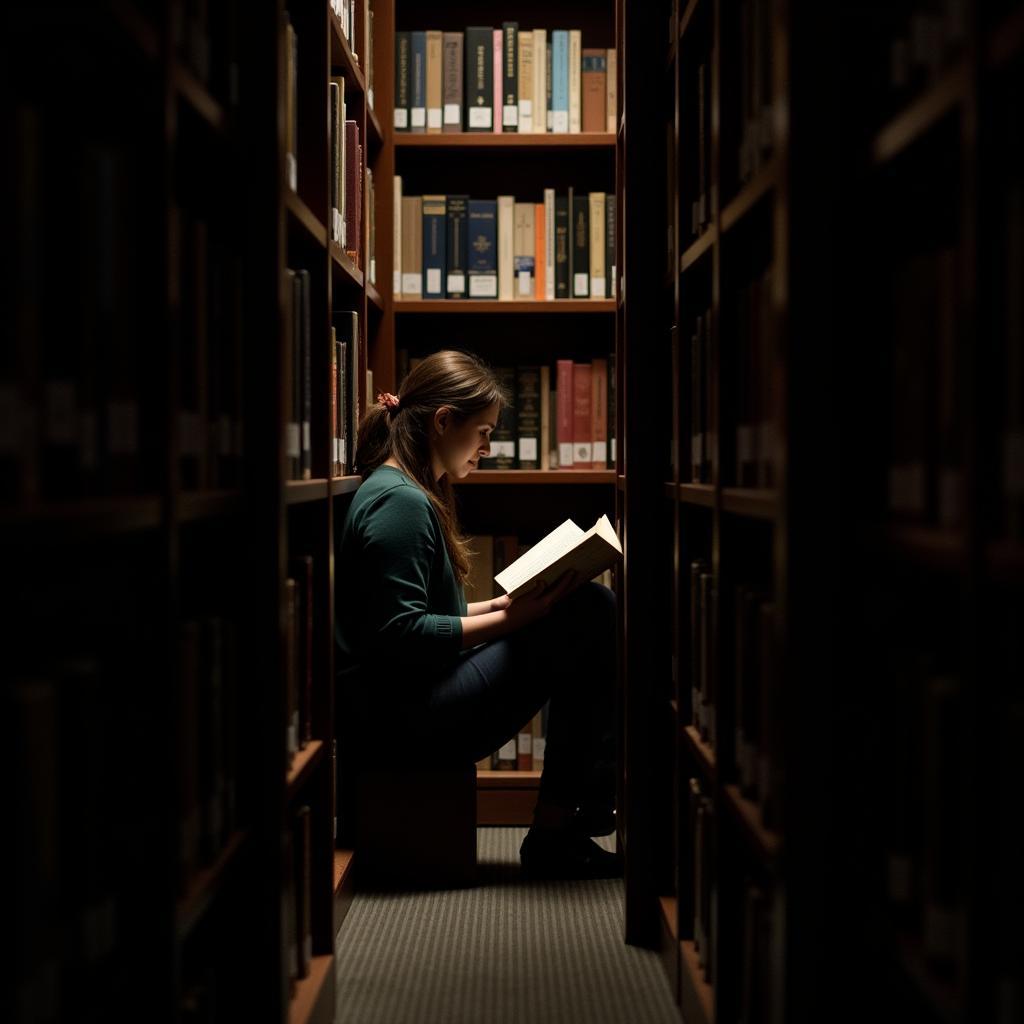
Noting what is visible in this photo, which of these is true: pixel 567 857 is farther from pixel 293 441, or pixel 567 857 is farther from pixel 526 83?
pixel 526 83

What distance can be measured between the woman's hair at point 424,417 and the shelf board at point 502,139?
723 mm

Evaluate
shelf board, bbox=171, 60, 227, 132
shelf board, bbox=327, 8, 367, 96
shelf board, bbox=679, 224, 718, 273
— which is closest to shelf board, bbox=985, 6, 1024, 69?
shelf board, bbox=171, 60, 227, 132

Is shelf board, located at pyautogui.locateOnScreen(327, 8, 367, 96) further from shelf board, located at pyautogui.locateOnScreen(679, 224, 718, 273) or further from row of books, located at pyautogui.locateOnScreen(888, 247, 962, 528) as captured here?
row of books, located at pyautogui.locateOnScreen(888, 247, 962, 528)

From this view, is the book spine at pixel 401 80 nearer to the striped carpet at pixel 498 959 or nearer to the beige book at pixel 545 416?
the beige book at pixel 545 416

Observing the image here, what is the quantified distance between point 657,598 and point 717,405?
64 centimetres

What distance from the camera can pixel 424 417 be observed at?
2.48 meters

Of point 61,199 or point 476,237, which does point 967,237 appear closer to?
point 61,199

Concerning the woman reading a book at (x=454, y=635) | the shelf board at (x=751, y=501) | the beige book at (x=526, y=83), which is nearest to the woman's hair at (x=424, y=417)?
the woman reading a book at (x=454, y=635)

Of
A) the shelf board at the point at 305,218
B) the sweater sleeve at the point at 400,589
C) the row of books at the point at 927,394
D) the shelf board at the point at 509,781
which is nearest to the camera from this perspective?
the row of books at the point at 927,394

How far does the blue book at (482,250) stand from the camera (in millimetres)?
2977

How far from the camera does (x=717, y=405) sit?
4.89ft

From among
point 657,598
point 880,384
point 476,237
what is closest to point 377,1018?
point 657,598

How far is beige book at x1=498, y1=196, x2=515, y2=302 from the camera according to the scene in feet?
9.79

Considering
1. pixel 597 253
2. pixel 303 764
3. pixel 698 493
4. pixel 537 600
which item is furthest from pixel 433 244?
pixel 303 764
